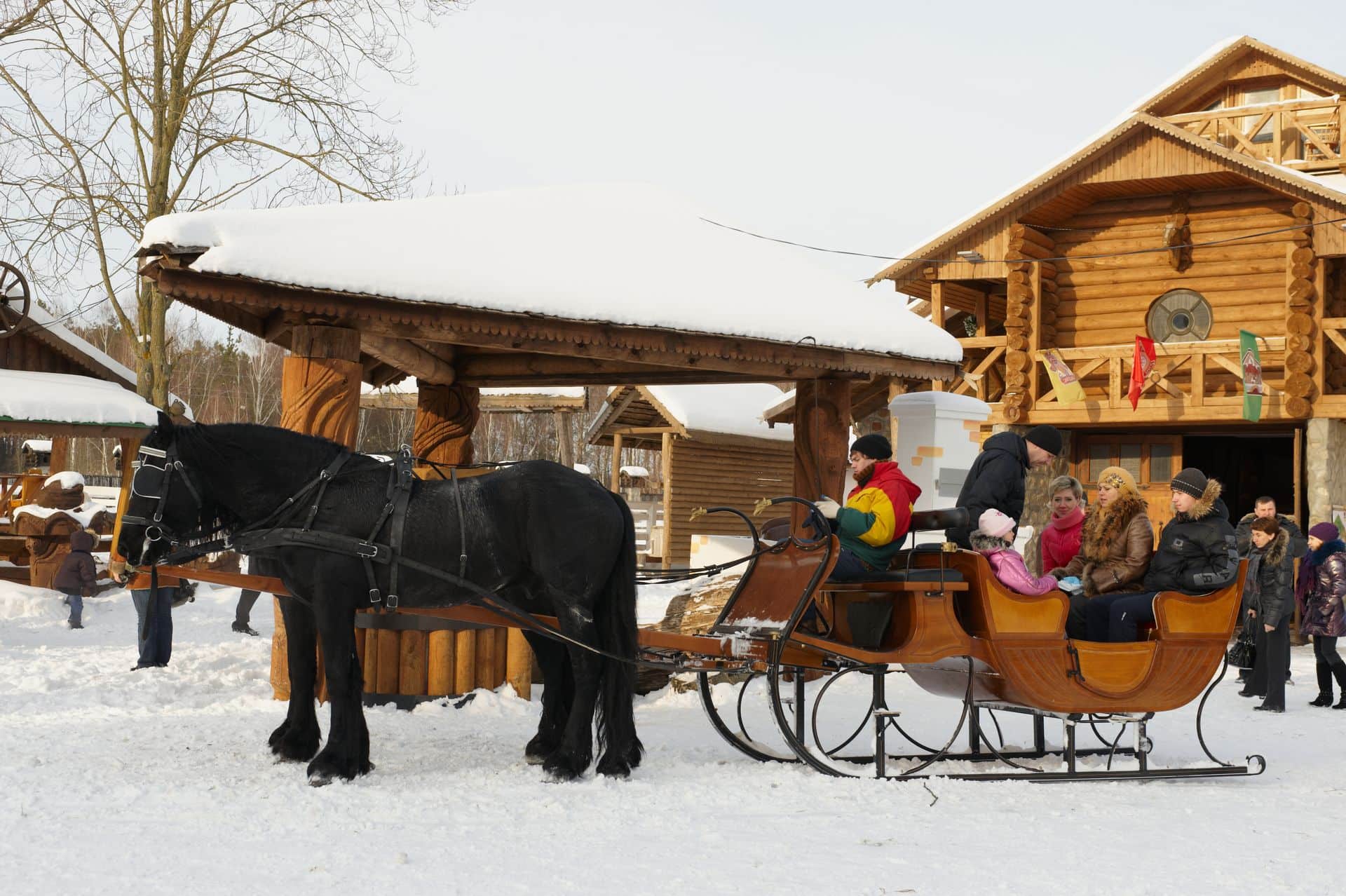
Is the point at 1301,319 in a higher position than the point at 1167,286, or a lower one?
lower

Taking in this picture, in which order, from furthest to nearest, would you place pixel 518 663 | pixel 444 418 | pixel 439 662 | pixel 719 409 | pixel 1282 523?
1. pixel 719 409
2. pixel 1282 523
3. pixel 444 418
4. pixel 518 663
5. pixel 439 662

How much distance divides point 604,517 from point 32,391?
509 inches

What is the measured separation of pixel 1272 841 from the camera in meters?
5.17

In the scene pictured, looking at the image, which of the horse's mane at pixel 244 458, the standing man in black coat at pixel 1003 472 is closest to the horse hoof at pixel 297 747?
the horse's mane at pixel 244 458

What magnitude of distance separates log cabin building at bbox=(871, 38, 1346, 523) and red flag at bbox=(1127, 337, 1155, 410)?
313 mm

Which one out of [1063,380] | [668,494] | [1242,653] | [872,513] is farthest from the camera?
[668,494]

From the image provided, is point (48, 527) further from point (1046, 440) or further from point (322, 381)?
point (1046, 440)

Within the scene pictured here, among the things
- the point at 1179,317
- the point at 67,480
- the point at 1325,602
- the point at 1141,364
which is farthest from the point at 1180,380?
the point at 67,480

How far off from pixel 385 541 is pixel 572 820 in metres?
1.75

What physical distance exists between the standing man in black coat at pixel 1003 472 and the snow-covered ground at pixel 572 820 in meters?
1.40

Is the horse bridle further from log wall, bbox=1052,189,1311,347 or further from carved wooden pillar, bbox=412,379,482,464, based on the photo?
log wall, bbox=1052,189,1311,347

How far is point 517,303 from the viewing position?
7.70m

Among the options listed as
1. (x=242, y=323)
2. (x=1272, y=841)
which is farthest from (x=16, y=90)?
(x=1272, y=841)

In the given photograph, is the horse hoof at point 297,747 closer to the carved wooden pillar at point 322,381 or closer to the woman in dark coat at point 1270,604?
the carved wooden pillar at point 322,381
